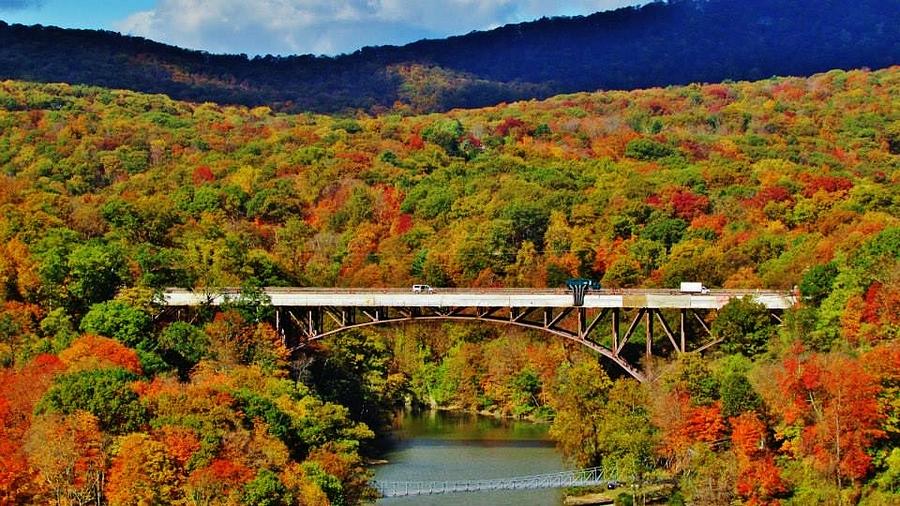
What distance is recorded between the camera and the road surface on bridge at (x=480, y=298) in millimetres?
61625

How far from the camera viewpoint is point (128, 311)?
191 feet

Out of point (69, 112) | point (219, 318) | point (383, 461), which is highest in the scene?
point (69, 112)

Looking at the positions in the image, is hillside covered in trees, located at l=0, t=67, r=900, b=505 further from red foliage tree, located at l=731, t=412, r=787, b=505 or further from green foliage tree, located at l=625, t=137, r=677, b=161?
green foliage tree, located at l=625, t=137, r=677, b=161

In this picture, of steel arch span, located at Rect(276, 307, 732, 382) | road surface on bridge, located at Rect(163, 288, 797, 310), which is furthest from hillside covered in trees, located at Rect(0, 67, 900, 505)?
steel arch span, located at Rect(276, 307, 732, 382)

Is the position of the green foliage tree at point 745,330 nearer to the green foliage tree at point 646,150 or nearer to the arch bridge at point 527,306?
the arch bridge at point 527,306

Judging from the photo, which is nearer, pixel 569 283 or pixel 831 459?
pixel 831 459

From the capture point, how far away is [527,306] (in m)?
62.5

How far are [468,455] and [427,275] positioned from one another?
28.0 m

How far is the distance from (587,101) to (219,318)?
10794cm

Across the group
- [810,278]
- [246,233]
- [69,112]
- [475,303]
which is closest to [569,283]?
[475,303]

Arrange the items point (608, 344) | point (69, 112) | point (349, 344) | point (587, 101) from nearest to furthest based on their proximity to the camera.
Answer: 1. point (608, 344)
2. point (349, 344)
3. point (69, 112)
4. point (587, 101)

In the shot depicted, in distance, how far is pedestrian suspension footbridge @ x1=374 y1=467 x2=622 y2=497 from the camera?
50.2m

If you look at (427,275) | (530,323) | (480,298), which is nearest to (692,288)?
(530,323)

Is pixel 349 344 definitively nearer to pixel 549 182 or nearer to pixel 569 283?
pixel 569 283
